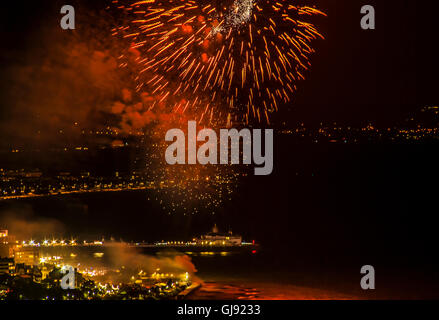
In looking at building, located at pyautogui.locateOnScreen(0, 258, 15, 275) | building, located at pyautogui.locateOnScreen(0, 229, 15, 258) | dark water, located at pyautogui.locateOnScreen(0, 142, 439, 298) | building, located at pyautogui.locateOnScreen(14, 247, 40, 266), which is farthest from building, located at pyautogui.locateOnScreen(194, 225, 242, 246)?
building, located at pyautogui.locateOnScreen(0, 258, 15, 275)

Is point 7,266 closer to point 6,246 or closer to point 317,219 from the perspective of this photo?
point 6,246

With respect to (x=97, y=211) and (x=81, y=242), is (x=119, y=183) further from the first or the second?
(x=81, y=242)

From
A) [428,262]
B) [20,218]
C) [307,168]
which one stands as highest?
[307,168]

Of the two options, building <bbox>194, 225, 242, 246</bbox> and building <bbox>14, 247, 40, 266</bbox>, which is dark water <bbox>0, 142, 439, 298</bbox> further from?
building <bbox>14, 247, 40, 266</bbox>

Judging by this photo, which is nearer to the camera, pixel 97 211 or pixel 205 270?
pixel 205 270

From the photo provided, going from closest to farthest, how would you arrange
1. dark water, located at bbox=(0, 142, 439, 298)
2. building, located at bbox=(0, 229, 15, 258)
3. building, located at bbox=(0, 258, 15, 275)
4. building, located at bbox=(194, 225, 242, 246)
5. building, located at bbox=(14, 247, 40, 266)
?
building, located at bbox=(0, 258, 15, 275) < building, located at bbox=(0, 229, 15, 258) < building, located at bbox=(14, 247, 40, 266) < dark water, located at bbox=(0, 142, 439, 298) < building, located at bbox=(194, 225, 242, 246)

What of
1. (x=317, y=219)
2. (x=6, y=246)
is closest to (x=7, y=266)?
(x=6, y=246)

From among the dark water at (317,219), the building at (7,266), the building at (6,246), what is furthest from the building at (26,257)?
the dark water at (317,219)
